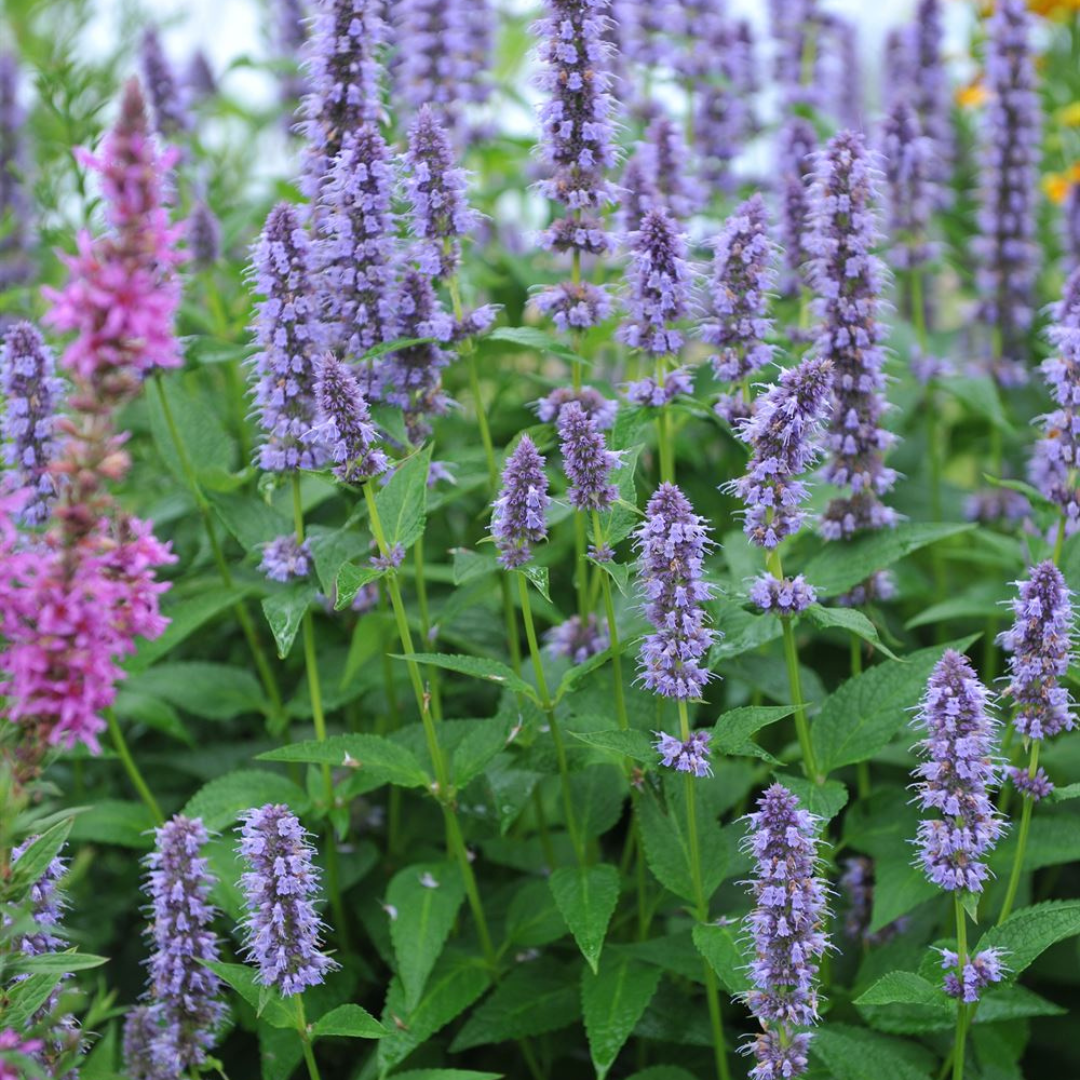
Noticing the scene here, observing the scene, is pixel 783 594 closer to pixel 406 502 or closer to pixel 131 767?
pixel 406 502

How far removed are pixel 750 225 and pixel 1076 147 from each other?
499cm

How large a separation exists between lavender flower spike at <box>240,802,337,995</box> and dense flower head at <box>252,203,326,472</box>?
1.02 meters

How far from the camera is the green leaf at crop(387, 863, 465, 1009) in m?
3.54

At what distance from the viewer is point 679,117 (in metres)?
6.36

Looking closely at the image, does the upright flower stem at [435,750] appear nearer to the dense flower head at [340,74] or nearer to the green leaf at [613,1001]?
the green leaf at [613,1001]

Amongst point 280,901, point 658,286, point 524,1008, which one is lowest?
point 524,1008

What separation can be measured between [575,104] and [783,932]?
2252mm

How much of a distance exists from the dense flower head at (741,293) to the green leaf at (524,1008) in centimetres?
181

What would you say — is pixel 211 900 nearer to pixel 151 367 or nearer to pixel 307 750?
pixel 307 750

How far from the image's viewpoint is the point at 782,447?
10.6 feet

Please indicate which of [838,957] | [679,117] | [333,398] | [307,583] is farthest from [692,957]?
[679,117]

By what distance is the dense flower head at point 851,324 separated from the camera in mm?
3805

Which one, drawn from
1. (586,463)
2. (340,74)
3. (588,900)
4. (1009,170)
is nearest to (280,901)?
(588,900)

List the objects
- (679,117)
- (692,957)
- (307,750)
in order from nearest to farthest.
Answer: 1. (307,750)
2. (692,957)
3. (679,117)
